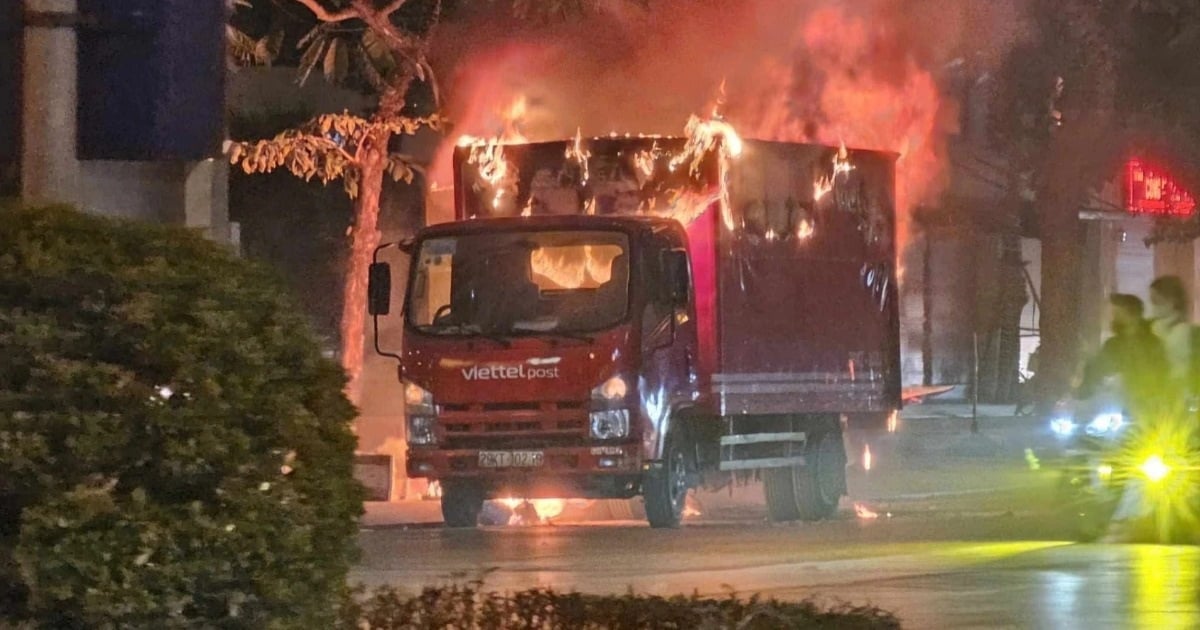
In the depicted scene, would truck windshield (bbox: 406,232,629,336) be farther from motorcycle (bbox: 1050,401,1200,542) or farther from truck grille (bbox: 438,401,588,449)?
motorcycle (bbox: 1050,401,1200,542)

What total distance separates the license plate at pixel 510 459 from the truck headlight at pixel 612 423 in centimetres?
52

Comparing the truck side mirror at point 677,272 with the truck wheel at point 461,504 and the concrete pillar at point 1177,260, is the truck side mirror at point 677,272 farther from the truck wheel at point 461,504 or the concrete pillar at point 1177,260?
the concrete pillar at point 1177,260

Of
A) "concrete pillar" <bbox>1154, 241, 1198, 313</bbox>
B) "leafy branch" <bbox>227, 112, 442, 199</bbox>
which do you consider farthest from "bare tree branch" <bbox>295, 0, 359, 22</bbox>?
"concrete pillar" <bbox>1154, 241, 1198, 313</bbox>

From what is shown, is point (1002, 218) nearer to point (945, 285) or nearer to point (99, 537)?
point (945, 285)

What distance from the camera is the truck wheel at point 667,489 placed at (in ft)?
53.7

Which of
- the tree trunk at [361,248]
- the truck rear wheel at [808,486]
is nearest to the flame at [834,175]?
the truck rear wheel at [808,486]

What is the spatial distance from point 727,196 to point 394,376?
8732 millimetres

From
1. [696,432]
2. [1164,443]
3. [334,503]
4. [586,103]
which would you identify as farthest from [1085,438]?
[334,503]

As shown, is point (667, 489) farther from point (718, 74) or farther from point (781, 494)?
point (718, 74)

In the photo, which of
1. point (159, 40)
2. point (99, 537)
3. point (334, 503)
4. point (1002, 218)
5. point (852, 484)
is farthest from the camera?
point (1002, 218)

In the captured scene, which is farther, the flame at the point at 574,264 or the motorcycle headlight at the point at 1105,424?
the flame at the point at 574,264

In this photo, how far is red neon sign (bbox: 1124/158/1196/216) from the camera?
32094 mm

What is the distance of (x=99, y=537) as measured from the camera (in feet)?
20.1

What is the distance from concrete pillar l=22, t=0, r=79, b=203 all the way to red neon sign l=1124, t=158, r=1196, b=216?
27.3 m
